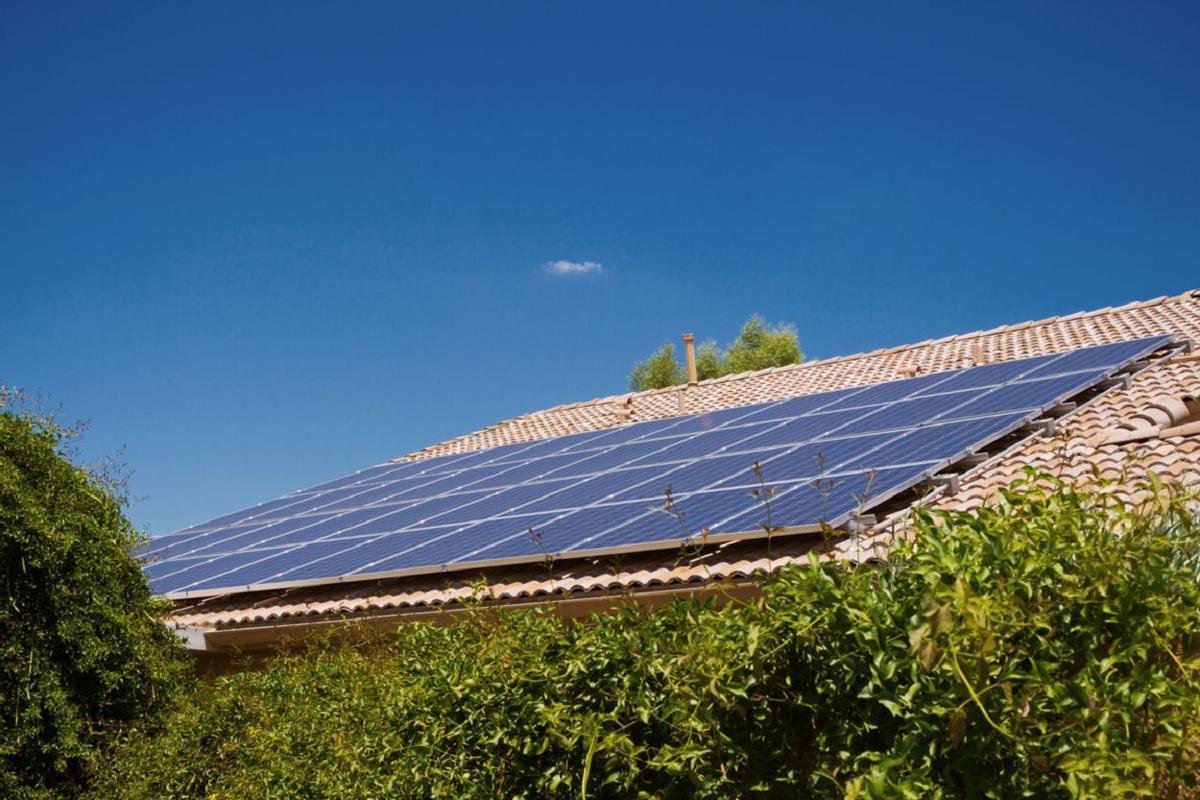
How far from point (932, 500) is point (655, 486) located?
3.38m

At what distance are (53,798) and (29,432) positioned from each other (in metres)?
3.27

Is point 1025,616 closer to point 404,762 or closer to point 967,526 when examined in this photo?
point 967,526

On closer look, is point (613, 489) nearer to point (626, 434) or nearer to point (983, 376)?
point (983, 376)

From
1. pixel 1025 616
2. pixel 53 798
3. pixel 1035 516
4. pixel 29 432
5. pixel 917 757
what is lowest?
pixel 53 798

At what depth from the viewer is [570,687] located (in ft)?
20.3

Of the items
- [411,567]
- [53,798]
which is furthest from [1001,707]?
[53,798]

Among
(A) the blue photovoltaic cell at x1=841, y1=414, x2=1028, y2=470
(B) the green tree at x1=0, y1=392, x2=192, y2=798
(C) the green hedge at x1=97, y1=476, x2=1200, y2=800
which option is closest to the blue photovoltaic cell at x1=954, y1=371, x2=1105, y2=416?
(A) the blue photovoltaic cell at x1=841, y1=414, x2=1028, y2=470

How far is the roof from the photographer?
9.41m

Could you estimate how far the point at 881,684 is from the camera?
441 centimetres

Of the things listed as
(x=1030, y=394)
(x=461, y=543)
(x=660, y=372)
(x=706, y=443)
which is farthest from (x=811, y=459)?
(x=660, y=372)

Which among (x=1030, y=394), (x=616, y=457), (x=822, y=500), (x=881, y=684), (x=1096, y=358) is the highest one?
(x=1096, y=358)

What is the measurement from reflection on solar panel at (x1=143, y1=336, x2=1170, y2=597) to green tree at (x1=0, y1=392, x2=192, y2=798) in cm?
118

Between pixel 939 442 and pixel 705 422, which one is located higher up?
pixel 705 422

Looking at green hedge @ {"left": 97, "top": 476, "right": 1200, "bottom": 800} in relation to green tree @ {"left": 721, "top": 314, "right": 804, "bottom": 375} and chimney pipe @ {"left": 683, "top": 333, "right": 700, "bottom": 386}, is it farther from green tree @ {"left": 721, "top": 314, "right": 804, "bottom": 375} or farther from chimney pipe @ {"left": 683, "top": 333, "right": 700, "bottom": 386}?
green tree @ {"left": 721, "top": 314, "right": 804, "bottom": 375}
